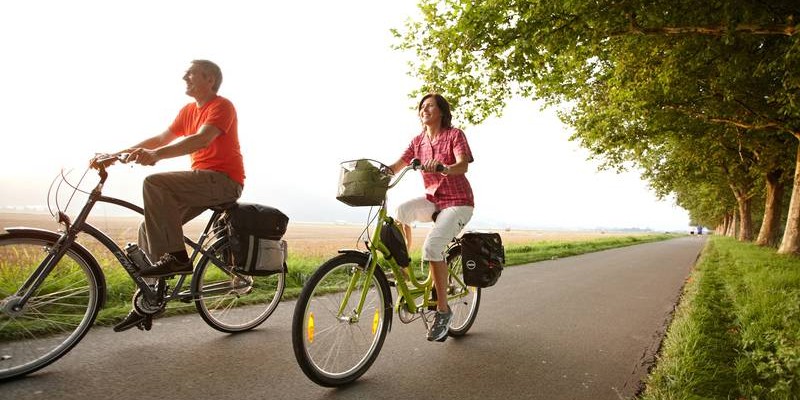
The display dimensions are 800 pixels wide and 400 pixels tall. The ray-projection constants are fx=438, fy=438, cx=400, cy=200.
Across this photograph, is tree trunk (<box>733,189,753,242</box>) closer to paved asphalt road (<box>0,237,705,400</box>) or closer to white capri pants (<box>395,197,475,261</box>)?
paved asphalt road (<box>0,237,705,400</box>)

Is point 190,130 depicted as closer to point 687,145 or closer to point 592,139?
point 592,139

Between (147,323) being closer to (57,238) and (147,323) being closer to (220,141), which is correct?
(57,238)

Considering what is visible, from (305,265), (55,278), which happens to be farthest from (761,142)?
(55,278)

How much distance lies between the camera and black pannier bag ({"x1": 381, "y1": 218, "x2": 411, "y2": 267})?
3.45 metres

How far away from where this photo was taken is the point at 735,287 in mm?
7332

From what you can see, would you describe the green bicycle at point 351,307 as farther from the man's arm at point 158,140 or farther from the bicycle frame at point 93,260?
the man's arm at point 158,140

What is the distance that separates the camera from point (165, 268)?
3.45 meters

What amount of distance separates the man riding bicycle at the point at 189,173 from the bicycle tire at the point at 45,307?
0.30m

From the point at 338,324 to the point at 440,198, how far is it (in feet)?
4.76

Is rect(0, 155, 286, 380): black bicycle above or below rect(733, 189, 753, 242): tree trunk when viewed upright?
below

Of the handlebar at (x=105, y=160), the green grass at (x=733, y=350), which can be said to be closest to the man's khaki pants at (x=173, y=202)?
the handlebar at (x=105, y=160)

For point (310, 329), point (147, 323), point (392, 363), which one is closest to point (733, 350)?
point (392, 363)

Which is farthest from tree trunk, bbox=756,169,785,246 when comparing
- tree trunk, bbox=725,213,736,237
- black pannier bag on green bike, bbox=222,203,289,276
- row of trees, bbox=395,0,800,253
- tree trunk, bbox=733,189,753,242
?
tree trunk, bbox=725,213,736,237

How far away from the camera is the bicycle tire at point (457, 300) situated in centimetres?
441
